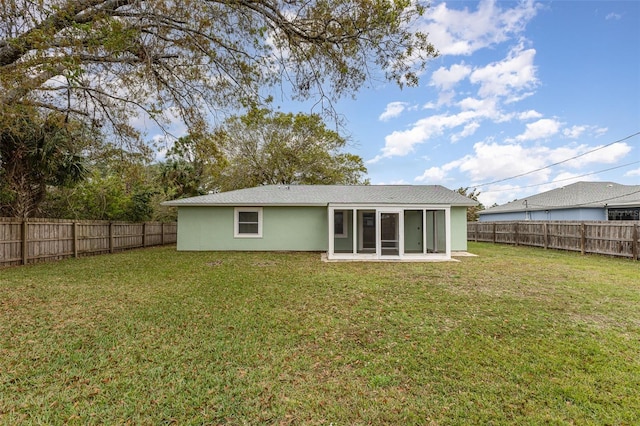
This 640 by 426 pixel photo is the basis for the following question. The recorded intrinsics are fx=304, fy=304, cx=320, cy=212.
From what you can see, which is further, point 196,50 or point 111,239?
point 111,239

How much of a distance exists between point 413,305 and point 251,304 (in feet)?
9.56

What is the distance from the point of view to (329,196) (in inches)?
556

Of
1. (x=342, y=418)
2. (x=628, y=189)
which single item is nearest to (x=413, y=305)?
(x=342, y=418)

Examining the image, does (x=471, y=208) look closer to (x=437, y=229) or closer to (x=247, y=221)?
(x=437, y=229)

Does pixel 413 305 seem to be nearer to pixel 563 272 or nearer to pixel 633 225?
pixel 563 272

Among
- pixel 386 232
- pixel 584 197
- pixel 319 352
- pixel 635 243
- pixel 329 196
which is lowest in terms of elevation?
pixel 319 352

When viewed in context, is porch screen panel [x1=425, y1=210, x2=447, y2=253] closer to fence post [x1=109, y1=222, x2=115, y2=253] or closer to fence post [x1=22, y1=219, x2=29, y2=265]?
fence post [x1=109, y1=222, x2=115, y2=253]

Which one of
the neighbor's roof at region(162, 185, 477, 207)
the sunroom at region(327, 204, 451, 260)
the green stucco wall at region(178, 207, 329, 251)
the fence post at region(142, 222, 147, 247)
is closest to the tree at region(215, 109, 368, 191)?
the fence post at region(142, 222, 147, 247)

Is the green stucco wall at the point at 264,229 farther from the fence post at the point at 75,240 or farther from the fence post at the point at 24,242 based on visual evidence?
the fence post at the point at 24,242

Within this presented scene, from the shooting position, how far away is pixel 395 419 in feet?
8.19

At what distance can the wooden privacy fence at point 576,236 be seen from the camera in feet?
35.7

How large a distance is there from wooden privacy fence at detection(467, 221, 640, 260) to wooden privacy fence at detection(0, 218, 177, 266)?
65.4 ft

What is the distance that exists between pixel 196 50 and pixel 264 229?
8.24 metres

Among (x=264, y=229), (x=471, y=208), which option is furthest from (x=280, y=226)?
(x=471, y=208)
